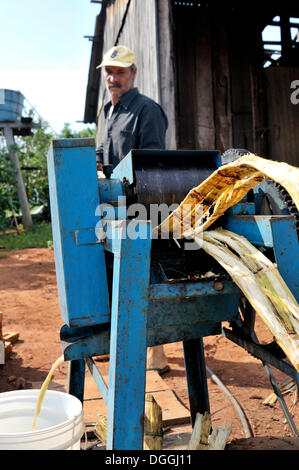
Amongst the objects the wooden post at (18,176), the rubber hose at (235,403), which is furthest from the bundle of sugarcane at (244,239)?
the wooden post at (18,176)

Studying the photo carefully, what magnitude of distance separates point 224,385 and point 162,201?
2055 millimetres

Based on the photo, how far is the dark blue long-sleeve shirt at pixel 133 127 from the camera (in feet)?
9.32

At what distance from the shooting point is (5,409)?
1.71 meters

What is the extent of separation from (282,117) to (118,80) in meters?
4.36

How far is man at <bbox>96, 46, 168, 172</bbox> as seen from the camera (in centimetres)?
285

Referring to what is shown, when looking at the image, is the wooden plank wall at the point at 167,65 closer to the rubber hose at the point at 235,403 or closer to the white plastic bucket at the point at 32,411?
the rubber hose at the point at 235,403

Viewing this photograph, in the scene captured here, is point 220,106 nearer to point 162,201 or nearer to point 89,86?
point 162,201

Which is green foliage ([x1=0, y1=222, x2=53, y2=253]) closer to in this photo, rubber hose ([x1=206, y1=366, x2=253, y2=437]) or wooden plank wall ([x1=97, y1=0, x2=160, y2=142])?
wooden plank wall ([x1=97, y1=0, x2=160, y2=142])

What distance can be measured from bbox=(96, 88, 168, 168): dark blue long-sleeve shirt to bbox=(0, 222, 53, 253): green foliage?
7550 millimetres

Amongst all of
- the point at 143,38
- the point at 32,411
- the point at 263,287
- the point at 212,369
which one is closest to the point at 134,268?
the point at 263,287

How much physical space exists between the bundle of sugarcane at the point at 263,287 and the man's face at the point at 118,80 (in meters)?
2.09
